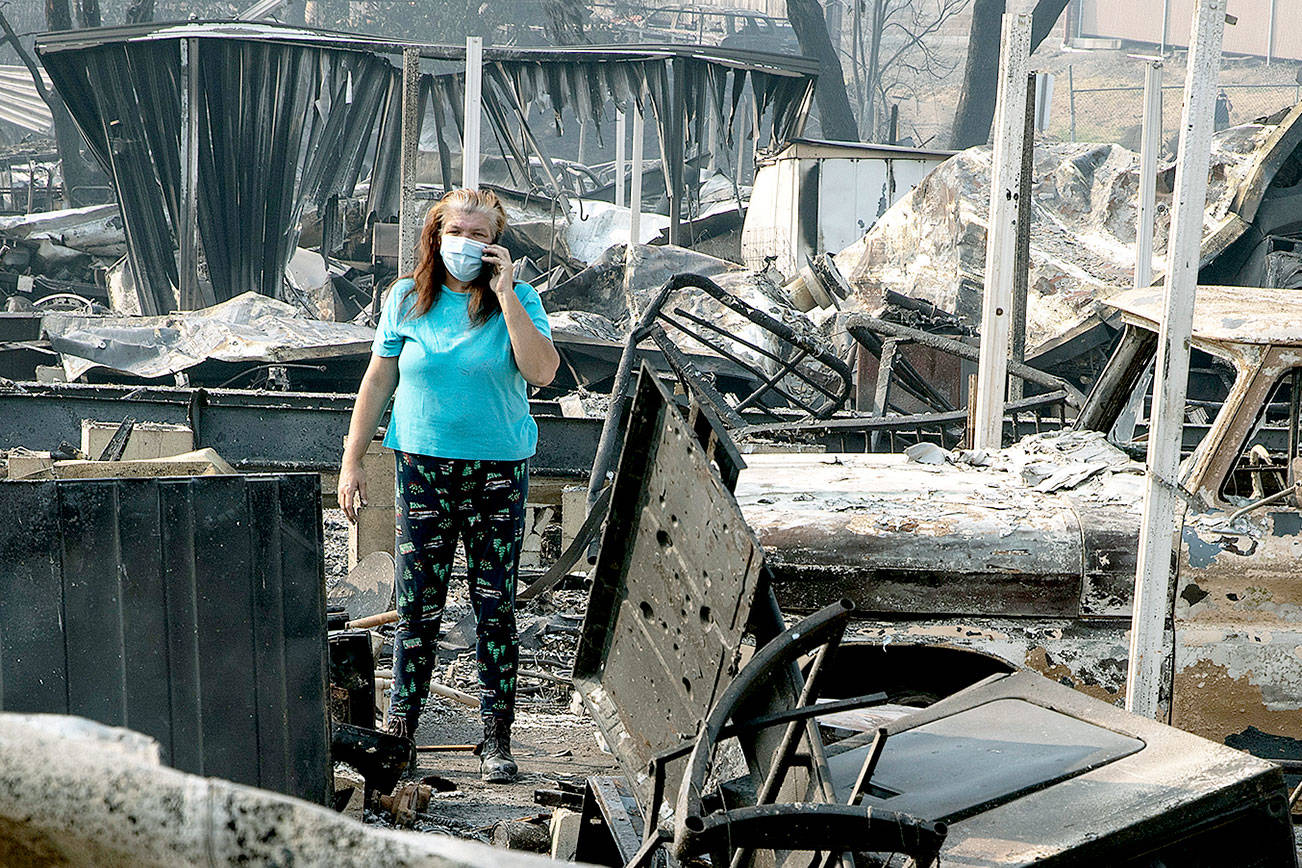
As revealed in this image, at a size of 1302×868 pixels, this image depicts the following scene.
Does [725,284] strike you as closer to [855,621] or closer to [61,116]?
[855,621]

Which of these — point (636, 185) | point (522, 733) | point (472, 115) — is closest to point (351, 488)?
point (522, 733)

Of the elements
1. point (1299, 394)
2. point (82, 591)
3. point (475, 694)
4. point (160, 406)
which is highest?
point (1299, 394)

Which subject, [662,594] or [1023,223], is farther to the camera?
[1023,223]

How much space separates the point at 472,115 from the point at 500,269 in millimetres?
5032

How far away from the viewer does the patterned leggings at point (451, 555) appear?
12.0 ft

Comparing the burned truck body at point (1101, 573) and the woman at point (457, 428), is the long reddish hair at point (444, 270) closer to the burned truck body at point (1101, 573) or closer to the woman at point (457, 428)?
the woman at point (457, 428)

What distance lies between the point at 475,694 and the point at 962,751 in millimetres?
2422

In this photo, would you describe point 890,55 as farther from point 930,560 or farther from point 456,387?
point 456,387

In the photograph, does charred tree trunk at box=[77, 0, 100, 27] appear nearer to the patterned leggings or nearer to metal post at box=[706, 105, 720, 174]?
metal post at box=[706, 105, 720, 174]

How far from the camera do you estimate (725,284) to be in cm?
1169

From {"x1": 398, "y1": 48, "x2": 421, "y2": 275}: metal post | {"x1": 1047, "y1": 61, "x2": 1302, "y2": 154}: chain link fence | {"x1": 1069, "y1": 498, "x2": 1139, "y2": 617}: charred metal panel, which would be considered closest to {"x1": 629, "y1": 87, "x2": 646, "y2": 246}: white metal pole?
{"x1": 398, "y1": 48, "x2": 421, "y2": 275}: metal post

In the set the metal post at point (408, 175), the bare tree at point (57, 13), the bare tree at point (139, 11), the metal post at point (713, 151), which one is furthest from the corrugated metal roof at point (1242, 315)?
the bare tree at point (57, 13)

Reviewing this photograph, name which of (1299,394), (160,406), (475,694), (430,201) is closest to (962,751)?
(1299,394)

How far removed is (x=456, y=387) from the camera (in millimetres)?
3615
